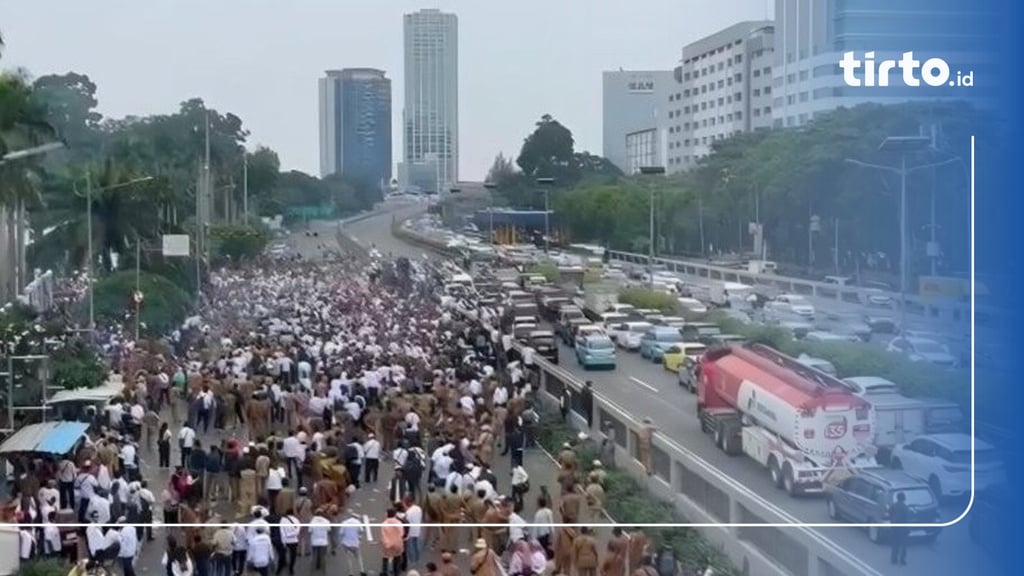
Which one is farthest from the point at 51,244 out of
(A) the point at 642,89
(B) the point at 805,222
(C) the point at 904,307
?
(C) the point at 904,307

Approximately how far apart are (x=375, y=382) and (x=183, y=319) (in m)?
0.38

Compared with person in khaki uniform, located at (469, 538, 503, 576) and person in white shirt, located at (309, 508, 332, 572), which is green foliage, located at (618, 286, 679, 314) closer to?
person in khaki uniform, located at (469, 538, 503, 576)

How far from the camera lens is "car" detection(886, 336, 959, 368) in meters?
2.47

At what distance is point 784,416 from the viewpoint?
254 cm

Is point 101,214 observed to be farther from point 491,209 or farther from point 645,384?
point 645,384

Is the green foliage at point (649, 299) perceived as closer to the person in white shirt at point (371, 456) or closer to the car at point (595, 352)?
the car at point (595, 352)

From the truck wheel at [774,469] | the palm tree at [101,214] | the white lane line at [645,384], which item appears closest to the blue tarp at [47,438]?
the palm tree at [101,214]

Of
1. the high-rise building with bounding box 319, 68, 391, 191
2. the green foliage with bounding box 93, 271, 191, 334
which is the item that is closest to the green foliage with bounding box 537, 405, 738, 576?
the high-rise building with bounding box 319, 68, 391, 191

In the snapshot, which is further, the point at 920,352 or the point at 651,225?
the point at 651,225

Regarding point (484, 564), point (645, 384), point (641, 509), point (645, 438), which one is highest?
point (645, 384)

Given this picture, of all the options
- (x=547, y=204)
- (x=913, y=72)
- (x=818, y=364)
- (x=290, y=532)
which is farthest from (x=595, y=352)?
(x=913, y=72)

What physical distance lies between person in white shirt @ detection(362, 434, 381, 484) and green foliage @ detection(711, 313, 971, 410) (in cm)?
75

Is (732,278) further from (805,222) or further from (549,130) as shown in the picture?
(549,130)

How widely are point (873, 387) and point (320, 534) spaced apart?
39.3 inches
